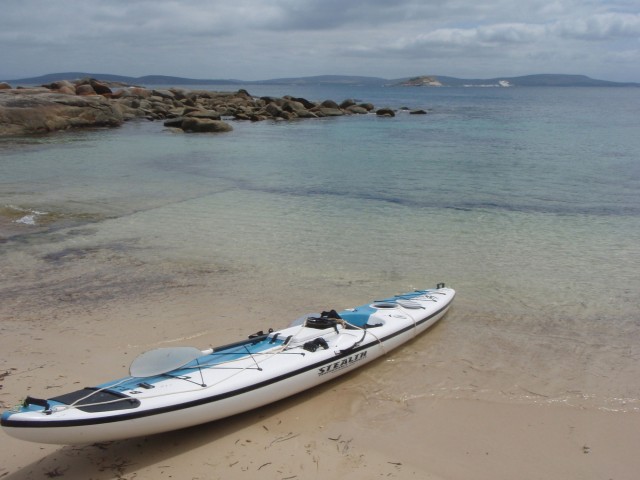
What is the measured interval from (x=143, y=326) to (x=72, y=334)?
751 mm

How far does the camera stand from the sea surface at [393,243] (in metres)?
5.99

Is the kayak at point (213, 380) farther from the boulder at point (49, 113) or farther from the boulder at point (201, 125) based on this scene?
the boulder at point (49, 113)

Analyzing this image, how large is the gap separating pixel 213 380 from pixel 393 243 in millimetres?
5730

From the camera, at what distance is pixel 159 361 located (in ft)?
15.3

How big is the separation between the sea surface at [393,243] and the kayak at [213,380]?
46cm

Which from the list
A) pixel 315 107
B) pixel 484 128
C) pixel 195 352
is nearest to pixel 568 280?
pixel 195 352

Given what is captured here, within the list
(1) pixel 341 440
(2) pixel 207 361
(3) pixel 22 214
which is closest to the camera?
(1) pixel 341 440

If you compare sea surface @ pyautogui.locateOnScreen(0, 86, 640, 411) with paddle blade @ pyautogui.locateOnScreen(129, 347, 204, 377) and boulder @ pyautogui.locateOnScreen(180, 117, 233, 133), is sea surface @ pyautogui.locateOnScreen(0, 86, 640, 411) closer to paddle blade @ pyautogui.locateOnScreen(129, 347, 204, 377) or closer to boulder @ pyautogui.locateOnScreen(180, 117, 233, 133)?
paddle blade @ pyautogui.locateOnScreen(129, 347, 204, 377)

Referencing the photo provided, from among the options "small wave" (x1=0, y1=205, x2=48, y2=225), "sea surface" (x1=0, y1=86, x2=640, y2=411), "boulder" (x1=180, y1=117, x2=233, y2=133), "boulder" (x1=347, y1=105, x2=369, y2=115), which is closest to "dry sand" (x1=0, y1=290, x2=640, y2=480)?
Answer: "sea surface" (x1=0, y1=86, x2=640, y2=411)

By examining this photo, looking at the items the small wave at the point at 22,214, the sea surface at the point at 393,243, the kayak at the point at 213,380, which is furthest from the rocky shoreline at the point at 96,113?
the kayak at the point at 213,380

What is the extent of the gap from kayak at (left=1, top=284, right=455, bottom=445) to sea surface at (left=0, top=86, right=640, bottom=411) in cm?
46

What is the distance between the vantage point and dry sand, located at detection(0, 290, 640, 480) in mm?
4066

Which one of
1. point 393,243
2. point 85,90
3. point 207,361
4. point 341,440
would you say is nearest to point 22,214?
point 393,243

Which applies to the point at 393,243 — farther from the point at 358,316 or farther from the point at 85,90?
the point at 85,90
